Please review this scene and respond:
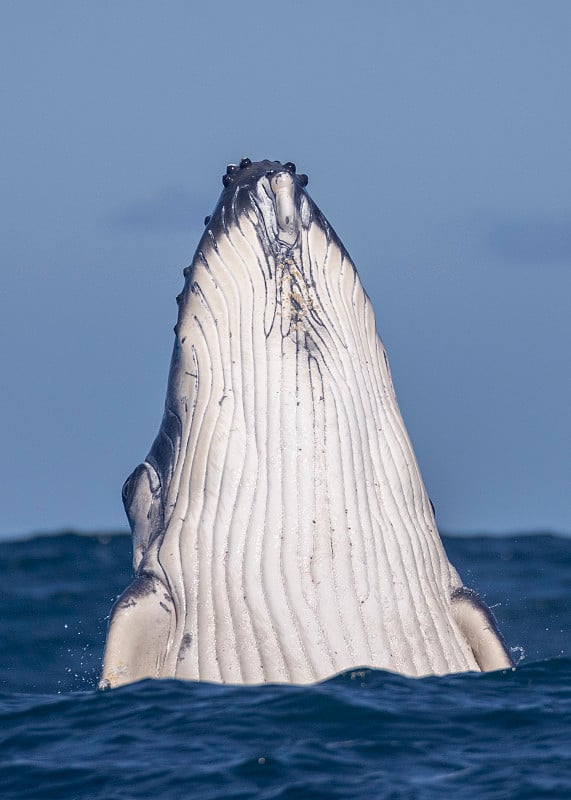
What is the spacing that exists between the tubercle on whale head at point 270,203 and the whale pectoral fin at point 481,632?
11.3 ft

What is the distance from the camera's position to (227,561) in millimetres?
11797

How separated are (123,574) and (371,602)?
19.9 metres

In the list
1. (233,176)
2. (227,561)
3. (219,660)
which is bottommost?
(219,660)

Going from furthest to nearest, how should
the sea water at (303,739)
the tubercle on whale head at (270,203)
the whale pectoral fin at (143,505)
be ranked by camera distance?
1. the whale pectoral fin at (143,505)
2. the tubercle on whale head at (270,203)
3. the sea water at (303,739)

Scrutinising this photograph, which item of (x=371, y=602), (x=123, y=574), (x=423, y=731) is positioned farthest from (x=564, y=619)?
(x=423, y=731)

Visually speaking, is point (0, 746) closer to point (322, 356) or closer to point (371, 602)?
point (371, 602)

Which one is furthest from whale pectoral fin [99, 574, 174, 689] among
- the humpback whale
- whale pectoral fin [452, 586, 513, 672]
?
whale pectoral fin [452, 586, 513, 672]

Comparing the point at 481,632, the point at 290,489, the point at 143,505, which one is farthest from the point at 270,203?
the point at 481,632

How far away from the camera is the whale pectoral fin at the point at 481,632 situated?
39.5 ft

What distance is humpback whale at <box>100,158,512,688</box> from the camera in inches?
458

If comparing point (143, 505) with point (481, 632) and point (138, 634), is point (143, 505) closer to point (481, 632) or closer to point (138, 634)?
point (138, 634)

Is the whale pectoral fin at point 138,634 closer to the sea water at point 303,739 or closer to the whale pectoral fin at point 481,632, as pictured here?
the sea water at point 303,739

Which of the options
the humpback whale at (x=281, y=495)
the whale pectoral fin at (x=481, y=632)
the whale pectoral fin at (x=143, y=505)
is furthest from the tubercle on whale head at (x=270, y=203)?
the whale pectoral fin at (x=481, y=632)

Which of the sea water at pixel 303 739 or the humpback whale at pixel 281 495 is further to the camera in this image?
the humpback whale at pixel 281 495
